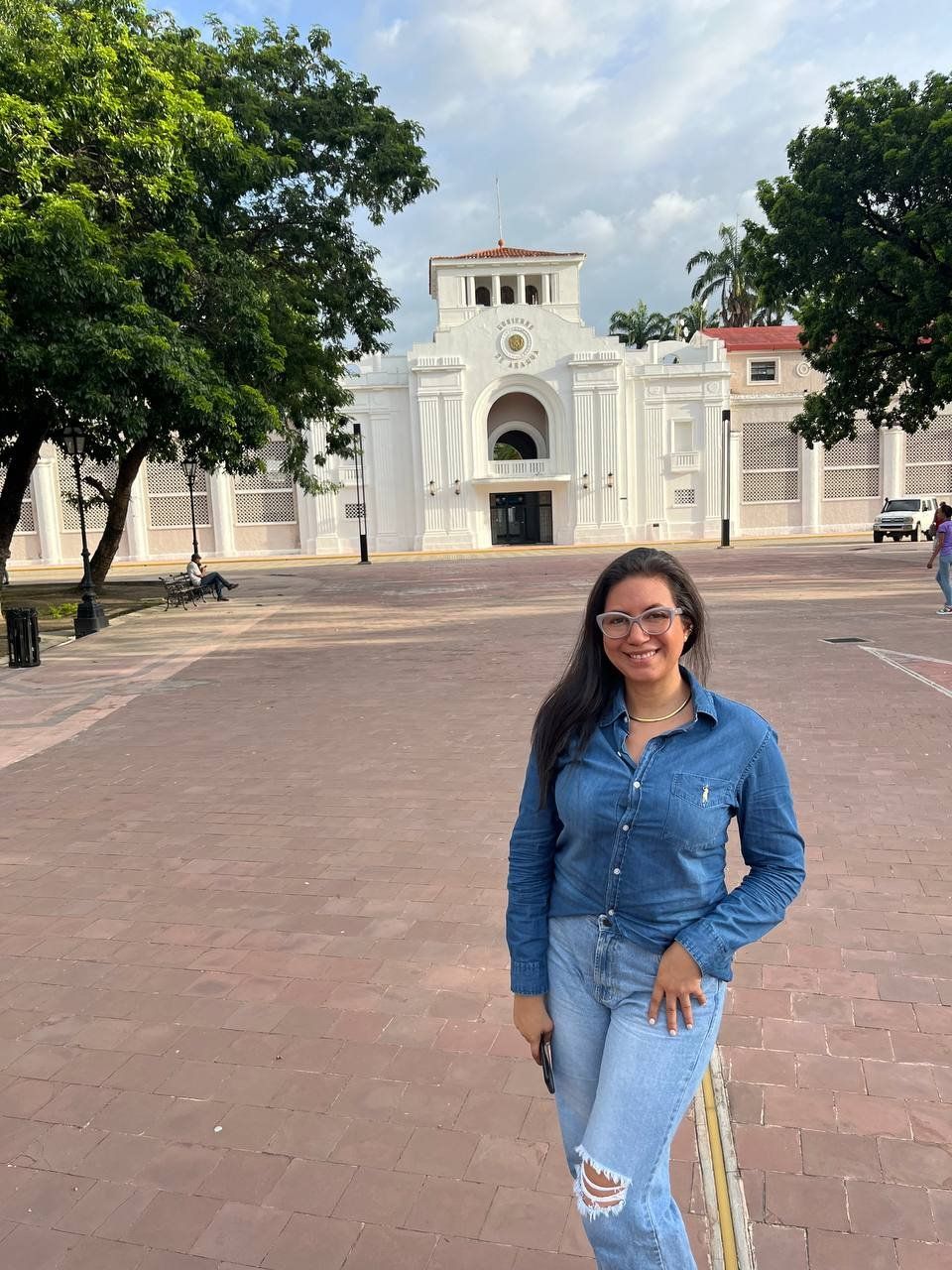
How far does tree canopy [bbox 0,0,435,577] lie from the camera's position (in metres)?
12.1

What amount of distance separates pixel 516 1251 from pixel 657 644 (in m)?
1.61

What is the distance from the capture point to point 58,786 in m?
6.89

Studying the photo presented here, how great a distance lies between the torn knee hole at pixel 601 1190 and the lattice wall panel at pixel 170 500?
145 ft

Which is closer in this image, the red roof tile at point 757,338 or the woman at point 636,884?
the woman at point 636,884

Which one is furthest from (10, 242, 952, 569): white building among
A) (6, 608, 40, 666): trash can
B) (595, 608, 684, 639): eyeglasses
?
(595, 608, 684, 639): eyeglasses

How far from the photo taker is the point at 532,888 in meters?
2.03

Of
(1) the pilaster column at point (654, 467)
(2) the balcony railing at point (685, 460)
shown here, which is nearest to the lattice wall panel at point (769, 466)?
(2) the balcony railing at point (685, 460)

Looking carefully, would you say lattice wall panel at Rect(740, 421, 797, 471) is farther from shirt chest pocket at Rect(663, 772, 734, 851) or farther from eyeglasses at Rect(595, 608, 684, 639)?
shirt chest pocket at Rect(663, 772, 734, 851)

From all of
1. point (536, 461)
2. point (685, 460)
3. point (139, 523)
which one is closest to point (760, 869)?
point (536, 461)

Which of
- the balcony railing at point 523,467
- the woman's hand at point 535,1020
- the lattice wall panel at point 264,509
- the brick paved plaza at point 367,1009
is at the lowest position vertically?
the brick paved plaza at point 367,1009

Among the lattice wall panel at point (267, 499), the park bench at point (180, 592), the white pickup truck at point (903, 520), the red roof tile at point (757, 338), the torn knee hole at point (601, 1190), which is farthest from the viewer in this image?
the red roof tile at point (757, 338)

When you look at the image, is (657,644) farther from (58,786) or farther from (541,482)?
(541,482)

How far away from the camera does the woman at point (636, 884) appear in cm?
179

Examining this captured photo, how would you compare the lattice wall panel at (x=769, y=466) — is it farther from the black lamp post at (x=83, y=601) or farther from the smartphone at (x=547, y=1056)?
the smartphone at (x=547, y=1056)
